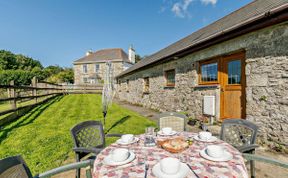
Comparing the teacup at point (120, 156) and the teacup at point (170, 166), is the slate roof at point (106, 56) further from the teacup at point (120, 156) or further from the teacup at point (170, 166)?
the teacup at point (170, 166)

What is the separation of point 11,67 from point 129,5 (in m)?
45.5

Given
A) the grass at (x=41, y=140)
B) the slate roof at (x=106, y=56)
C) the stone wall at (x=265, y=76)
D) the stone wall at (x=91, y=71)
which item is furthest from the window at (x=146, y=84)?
the slate roof at (x=106, y=56)

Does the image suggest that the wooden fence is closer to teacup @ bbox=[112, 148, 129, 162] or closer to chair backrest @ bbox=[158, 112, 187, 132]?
chair backrest @ bbox=[158, 112, 187, 132]

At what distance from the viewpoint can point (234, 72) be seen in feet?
13.5

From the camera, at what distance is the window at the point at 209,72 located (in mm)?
4664

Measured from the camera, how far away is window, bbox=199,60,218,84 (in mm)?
4664

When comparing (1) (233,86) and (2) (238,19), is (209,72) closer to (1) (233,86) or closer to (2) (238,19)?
(1) (233,86)

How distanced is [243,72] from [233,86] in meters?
0.48

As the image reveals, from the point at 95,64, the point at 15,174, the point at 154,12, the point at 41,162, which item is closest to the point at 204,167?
the point at 15,174

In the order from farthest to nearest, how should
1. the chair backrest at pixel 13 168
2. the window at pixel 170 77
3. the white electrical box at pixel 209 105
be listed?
the window at pixel 170 77, the white electrical box at pixel 209 105, the chair backrest at pixel 13 168

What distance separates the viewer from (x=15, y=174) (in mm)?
961

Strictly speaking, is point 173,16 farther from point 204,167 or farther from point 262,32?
point 204,167

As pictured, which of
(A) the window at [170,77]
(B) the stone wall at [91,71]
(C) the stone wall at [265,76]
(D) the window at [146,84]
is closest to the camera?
(C) the stone wall at [265,76]

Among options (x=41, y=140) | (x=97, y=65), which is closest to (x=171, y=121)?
(x=41, y=140)
